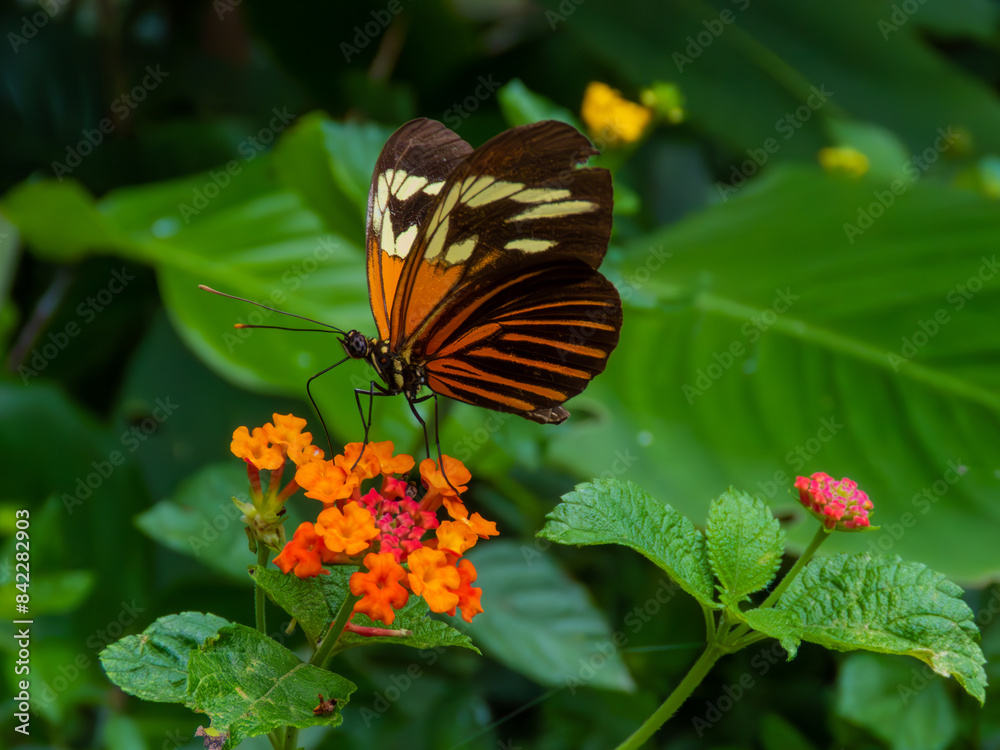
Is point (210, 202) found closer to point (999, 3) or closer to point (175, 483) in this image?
point (175, 483)

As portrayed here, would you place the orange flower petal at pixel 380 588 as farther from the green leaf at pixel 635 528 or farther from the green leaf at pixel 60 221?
the green leaf at pixel 60 221

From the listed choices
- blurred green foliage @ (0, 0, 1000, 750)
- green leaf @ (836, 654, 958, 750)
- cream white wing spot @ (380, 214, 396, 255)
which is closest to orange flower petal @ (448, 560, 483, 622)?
cream white wing spot @ (380, 214, 396, 255)

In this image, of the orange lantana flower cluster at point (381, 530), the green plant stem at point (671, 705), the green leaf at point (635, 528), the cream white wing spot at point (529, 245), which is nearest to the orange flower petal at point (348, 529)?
the orange lantana flower cluster at point (381, 530)

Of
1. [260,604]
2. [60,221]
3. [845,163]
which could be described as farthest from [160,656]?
[845,163]

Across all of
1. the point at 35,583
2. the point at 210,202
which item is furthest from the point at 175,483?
the point at 210,202

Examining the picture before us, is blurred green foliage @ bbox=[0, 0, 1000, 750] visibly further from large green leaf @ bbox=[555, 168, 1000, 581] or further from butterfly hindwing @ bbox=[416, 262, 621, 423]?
butterfly hindwing @ bbox=[416, 262, 621, 423]
